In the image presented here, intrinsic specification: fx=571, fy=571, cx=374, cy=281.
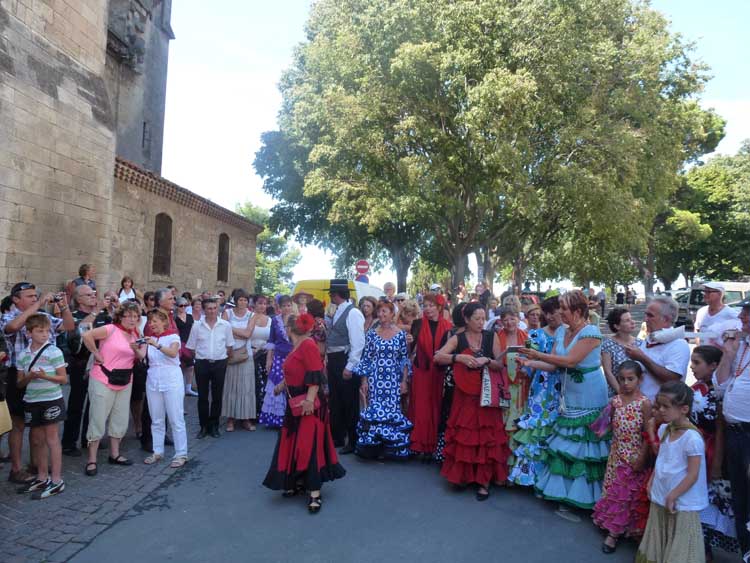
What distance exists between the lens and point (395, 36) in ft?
57.3

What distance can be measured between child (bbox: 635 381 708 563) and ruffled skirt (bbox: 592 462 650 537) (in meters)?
0.34

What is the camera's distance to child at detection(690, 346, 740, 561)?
13.0 ft

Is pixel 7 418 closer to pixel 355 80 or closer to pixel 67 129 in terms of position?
pixel 67 129

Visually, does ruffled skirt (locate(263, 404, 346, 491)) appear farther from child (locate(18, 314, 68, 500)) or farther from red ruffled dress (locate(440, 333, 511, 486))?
child (locate(18, 314, 68, 500))

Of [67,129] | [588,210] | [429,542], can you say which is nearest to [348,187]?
[588,210]

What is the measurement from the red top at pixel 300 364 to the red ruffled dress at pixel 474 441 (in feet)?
4.50

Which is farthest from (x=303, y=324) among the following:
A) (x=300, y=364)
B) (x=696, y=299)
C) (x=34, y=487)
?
(x=696, y=299)

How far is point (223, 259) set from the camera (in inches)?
806

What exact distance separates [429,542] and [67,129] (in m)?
10.1

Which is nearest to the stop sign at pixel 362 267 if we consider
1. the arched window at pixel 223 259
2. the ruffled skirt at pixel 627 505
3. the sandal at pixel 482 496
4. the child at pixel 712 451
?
the arched window at pixel 223 259

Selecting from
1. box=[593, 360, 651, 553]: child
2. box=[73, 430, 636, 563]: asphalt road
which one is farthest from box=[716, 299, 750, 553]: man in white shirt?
box=[73, 430, 636, 563]: asphalt road

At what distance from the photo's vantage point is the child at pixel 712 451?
396 centimetres

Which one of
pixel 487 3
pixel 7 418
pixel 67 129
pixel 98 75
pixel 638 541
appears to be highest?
pixel 487 3

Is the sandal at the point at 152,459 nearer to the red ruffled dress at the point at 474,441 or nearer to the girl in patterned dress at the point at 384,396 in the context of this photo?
the girl in patterned dress at the point at 384,396
